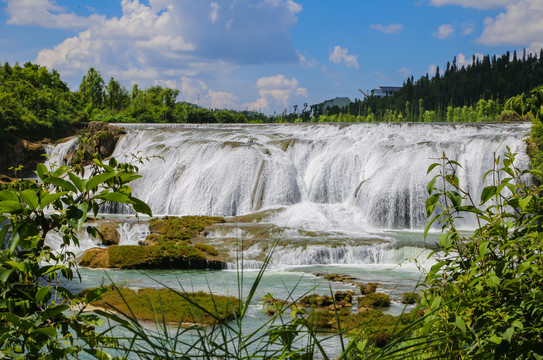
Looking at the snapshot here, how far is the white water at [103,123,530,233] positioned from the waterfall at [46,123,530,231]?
4 cm

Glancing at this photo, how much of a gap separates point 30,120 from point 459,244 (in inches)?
1629

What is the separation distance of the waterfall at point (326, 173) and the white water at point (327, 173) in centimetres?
4

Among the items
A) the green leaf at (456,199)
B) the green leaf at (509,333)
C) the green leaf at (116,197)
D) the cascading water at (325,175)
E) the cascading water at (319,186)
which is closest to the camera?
the green leaf at (116,197)

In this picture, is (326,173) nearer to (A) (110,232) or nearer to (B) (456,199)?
(A) (110,232)

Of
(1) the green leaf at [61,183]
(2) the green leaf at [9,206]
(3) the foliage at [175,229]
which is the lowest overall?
(3) the foliage at [175,229]

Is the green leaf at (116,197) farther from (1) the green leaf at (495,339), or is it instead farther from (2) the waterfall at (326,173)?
(2) the waterfall at (326,173)

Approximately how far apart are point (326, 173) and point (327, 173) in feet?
0.15

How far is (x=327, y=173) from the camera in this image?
2491 centimetres

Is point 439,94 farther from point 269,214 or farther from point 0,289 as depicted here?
point 0,289

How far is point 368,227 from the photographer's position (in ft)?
69.4

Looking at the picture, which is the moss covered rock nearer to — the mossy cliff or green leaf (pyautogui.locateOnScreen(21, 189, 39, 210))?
the mossy cliff

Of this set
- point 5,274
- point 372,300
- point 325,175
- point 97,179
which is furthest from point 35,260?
point 325,175

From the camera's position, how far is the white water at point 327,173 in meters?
21.8

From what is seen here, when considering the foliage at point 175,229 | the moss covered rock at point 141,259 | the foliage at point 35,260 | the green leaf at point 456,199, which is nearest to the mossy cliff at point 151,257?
the moss covered rock at point 141,259
